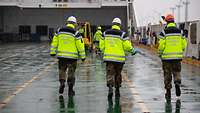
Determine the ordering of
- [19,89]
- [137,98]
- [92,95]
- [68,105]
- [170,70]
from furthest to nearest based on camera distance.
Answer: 1. [19,89]
2. [92,95]
3. [137,98]
4. [170,70]
5. [68,105]

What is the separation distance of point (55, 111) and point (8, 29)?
58.1 m

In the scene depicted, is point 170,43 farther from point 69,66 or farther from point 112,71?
point 69,66

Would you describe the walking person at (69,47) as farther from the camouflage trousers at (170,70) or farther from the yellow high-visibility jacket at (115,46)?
the camouflage trousers at (170,70)

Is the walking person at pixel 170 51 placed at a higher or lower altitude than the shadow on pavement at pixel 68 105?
higher

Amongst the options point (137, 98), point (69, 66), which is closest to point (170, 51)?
point (137, 98)

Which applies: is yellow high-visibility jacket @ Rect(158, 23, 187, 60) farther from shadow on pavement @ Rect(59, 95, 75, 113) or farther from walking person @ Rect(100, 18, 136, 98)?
shadow on pavement @ Rect(59, 95, 75, 113)

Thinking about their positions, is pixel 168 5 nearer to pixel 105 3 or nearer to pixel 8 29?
pixel 105 3

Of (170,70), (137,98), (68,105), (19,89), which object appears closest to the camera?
(68,105)

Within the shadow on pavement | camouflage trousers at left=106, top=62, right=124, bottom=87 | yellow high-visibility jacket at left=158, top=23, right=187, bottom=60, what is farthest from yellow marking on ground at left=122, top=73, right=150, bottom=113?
the shadow on pavement

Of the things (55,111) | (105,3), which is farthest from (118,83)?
(105,3)

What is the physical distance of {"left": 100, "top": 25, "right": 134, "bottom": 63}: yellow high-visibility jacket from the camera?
11.2m

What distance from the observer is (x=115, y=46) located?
11227mm

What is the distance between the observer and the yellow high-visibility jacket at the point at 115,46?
36.8 ft

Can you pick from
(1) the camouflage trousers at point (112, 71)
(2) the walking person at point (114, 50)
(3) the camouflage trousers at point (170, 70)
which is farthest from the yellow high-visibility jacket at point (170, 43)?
(1) the camouflage trousers at point (112, 71)
